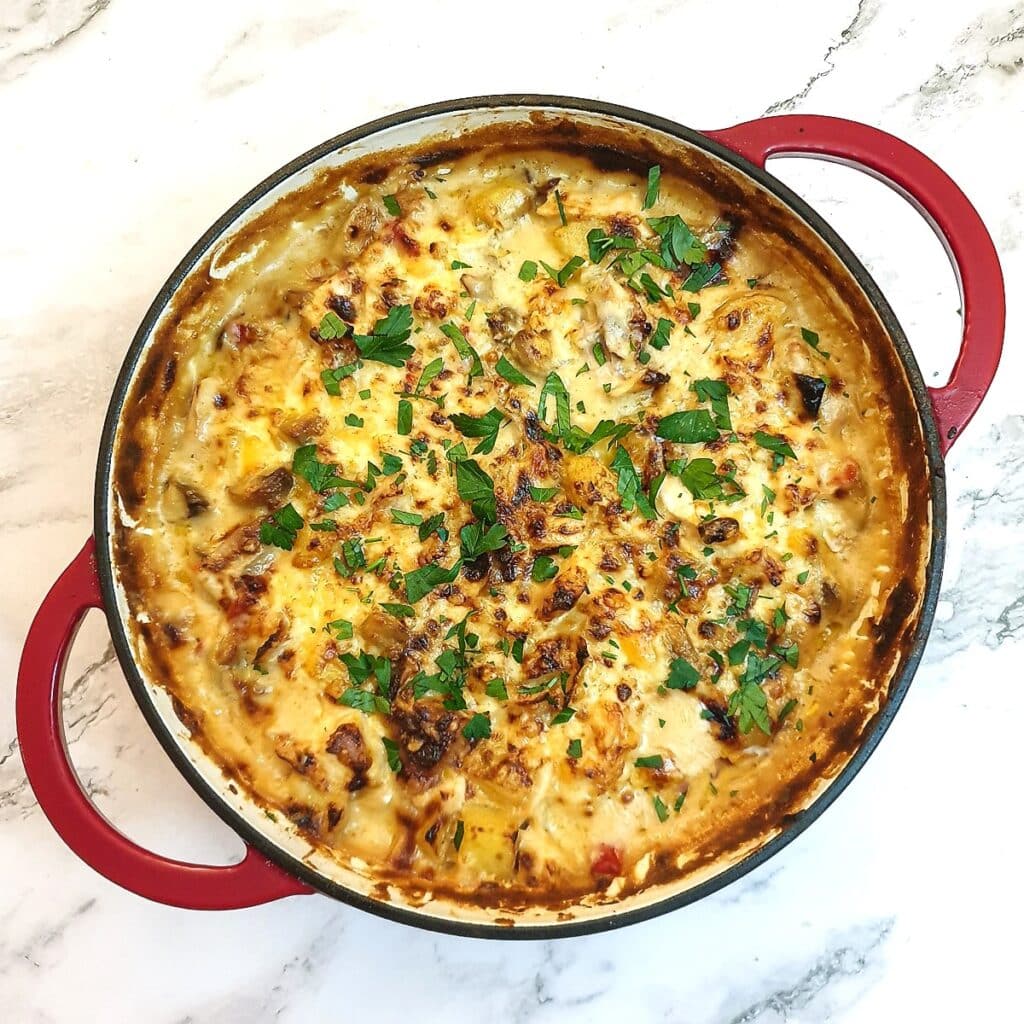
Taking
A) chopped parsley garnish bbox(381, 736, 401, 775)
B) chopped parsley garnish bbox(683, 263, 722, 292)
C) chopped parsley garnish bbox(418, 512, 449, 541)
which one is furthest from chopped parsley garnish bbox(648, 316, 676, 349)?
chopped parsley garnish bbox(381, 736, 401, 775)

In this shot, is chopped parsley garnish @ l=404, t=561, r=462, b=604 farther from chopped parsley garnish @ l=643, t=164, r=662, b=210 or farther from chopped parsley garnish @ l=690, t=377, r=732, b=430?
chopped parsley garnish @ l=643, t=164, r=662, b=210

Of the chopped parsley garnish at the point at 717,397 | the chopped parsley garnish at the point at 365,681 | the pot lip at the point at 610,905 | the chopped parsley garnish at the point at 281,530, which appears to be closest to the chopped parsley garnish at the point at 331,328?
the pot lip at the point at 610,905

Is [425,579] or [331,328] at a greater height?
[331,328]

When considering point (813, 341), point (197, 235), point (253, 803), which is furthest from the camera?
point (197, 235)

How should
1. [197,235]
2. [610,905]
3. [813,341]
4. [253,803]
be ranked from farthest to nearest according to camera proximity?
[197,235], [813,341], [253,803], [610,905]

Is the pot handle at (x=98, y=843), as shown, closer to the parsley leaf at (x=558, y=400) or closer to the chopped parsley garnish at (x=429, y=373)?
the chopped parsley garnish at (x=429, y=373)

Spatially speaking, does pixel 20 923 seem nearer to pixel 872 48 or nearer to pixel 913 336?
pixel 913 336

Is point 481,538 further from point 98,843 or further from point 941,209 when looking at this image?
point 941,209

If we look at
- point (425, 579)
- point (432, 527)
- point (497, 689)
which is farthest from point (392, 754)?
point (432, 527)
